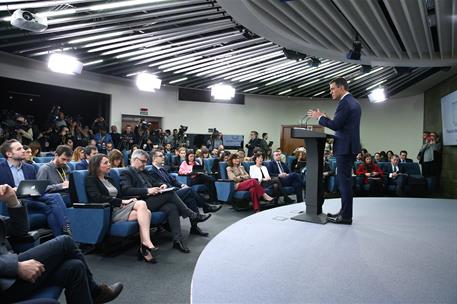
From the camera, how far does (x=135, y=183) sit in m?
3.70

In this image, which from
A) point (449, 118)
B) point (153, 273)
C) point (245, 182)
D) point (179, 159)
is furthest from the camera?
point (449, 118)

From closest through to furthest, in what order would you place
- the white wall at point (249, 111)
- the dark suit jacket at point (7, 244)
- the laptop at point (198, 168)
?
the dark suit jacket at point (7, 244) < the laptop at point (198, 168) < the white wall at point (249, 111)

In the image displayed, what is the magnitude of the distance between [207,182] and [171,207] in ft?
7.79

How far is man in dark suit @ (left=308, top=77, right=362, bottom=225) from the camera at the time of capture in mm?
2951

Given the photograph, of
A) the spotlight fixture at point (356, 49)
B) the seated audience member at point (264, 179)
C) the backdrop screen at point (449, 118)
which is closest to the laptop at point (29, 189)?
the seated audience member at point (264, 179)

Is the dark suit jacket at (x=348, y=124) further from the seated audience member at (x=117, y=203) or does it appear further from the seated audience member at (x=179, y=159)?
the seated audience member at (x=179, y=159)

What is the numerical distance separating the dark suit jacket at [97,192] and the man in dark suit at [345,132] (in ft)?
6.40

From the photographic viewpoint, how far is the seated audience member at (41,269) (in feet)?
4.97

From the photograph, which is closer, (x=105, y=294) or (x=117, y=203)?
(x=105, y=294)

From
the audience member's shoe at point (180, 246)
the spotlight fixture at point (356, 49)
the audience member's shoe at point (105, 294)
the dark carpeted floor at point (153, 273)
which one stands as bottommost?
the dark carpeted floor at point (153, 273)

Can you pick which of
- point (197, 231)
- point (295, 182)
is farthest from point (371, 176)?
point (197, 231)

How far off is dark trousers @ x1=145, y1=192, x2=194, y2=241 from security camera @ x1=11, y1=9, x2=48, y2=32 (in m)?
3.23

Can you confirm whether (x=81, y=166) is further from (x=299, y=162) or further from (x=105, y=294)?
(x=299, y=162)

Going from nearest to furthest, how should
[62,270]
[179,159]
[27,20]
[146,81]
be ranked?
[62,270] < [27,20] < [179,159] < [146,81]
